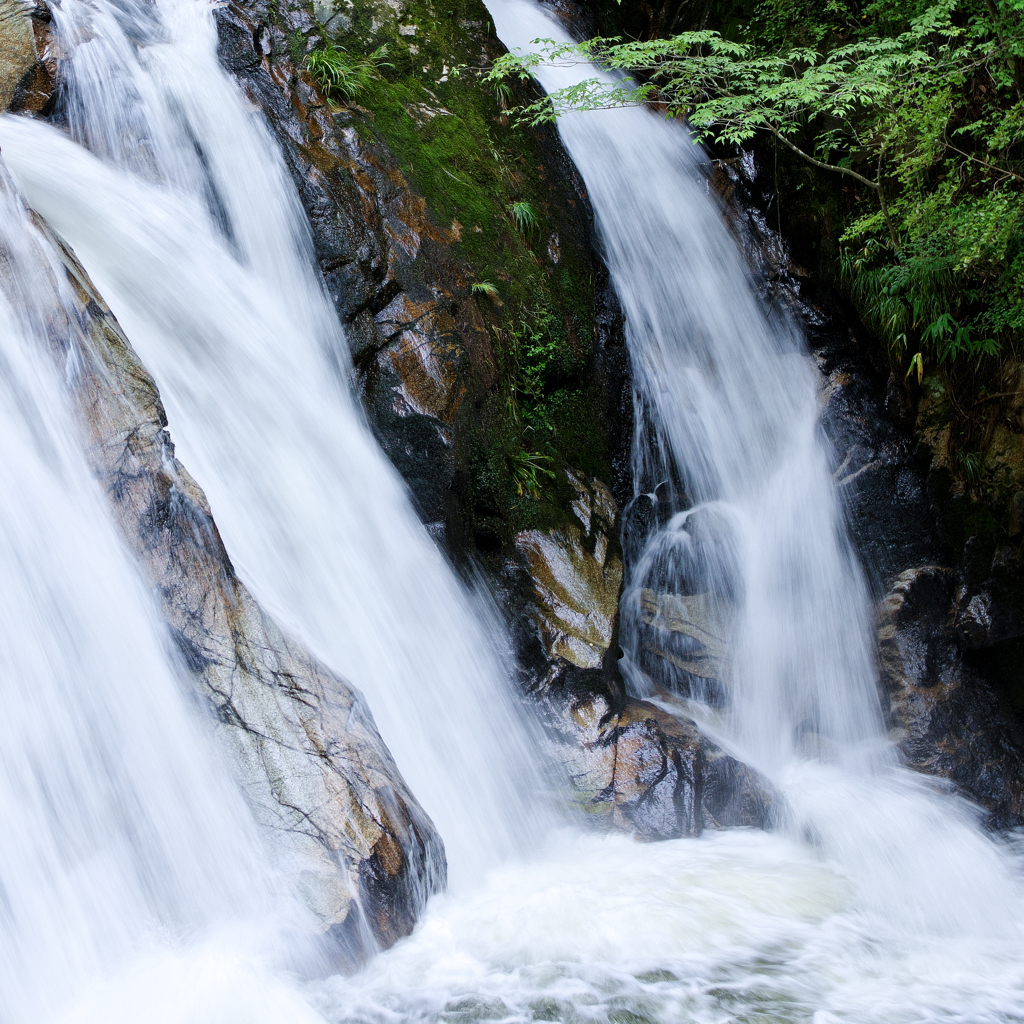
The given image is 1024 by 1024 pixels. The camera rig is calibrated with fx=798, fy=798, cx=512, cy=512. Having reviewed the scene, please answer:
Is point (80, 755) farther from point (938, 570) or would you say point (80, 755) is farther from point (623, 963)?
point (938, 570)

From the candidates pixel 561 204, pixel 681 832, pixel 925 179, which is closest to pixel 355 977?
pixel 681 832

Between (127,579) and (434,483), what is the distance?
2401mm

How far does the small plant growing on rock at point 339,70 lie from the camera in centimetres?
652

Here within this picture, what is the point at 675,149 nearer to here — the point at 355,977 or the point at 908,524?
the point at 908,524

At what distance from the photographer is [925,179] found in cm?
709

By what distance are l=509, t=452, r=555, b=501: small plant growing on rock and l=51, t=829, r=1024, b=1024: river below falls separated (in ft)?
7.92

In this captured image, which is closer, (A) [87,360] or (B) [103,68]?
(A) [87,360]

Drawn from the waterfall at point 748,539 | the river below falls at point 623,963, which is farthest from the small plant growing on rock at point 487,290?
the river below falls at point 623,963

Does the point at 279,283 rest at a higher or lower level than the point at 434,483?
higher

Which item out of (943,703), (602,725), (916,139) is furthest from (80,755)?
(916,139)

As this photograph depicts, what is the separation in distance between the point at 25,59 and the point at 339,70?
2.28m

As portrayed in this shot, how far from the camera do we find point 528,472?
596 cm

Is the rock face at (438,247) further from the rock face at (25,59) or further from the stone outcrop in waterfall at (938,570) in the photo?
the stone outcrop in waterfall at (938,570)

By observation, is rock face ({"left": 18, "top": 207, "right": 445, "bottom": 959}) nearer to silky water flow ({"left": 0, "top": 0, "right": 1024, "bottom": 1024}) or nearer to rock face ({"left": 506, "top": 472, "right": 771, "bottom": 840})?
silky water flow ({"left": 0, "top": 0, "right": 1024, "bottom": 1024})
